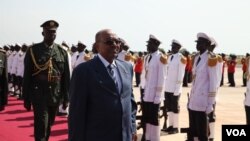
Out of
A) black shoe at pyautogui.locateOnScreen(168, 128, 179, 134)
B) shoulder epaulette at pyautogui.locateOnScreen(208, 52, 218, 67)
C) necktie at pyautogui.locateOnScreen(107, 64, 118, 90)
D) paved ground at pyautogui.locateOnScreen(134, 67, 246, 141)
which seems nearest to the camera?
necktie at pyautogui.locateOnScreen(107, 64, 118, 90)

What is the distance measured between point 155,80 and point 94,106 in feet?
14.6

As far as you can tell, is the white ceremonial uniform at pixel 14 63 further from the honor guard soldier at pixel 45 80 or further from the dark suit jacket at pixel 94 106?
the dark suit jacket at pixel 94 106

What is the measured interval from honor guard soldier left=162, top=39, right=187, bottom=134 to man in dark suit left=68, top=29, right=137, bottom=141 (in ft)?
20.5

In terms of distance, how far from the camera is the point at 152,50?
8656 millimetres

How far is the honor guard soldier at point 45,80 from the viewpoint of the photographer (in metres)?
6.52

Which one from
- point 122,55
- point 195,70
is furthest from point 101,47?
point 122,55

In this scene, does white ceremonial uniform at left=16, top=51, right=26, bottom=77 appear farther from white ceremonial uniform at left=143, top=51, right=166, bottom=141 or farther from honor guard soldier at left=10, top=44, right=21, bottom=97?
white ceremonial uniform at left=143, top=51, right=166, bottom=141

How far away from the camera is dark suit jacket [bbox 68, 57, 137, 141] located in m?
4.00

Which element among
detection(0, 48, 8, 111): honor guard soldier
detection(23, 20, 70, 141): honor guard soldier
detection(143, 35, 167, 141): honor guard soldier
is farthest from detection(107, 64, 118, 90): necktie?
detection(143, 35, 167, 141): honor guard soldier

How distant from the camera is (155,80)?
27.6 ft

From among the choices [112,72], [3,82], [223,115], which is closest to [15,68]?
[223,115]

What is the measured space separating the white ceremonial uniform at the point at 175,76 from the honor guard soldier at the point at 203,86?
3026 millimetres

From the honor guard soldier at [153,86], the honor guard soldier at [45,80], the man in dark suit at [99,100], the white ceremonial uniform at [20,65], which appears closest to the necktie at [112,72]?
the man in dark suit at [99,100]

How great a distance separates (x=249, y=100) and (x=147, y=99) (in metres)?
2.06
